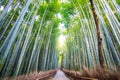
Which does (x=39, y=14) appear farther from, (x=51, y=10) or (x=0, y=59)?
(x=0, y=59)

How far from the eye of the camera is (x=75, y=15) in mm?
11969

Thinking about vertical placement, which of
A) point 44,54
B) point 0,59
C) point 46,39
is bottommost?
point 0,59

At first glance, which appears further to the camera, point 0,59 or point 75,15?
point 75,15

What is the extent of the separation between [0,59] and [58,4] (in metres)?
7.35

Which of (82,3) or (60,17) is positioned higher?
(60,17)

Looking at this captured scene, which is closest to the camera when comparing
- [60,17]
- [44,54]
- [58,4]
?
[58,4]

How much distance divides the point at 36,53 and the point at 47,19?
3.59 m

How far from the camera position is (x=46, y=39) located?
1334 cm

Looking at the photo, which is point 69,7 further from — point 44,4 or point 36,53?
point 36,53

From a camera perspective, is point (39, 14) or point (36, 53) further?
point (39, 14)

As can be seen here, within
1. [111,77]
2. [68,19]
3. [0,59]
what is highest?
[68,19]

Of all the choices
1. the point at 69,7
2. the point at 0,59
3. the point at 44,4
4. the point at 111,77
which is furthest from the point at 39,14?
the point at 111,77

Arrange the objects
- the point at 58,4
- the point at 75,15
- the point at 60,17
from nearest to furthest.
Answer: the point at 58,4 → the point at 75,15 → the point at 60,17

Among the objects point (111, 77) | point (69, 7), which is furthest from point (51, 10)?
point (111, 77)
